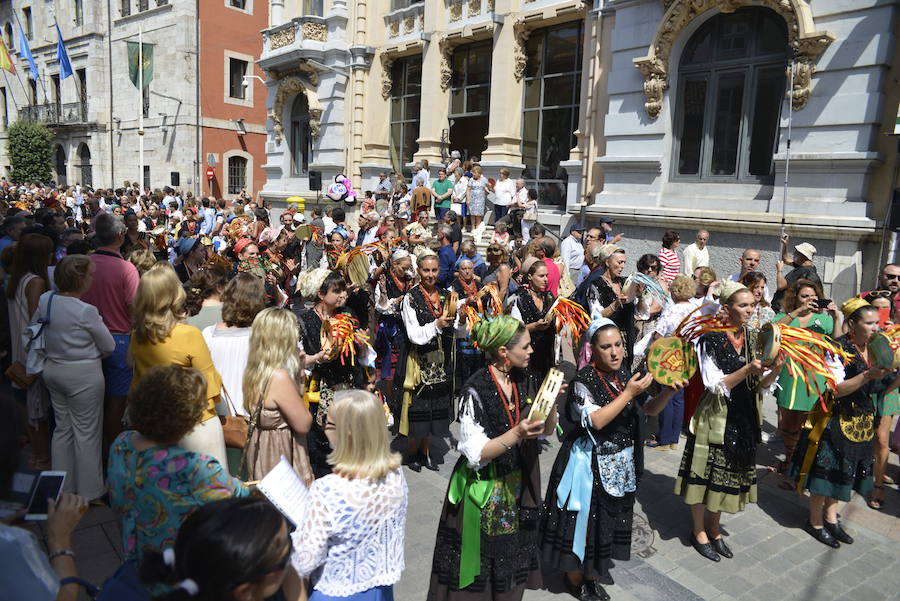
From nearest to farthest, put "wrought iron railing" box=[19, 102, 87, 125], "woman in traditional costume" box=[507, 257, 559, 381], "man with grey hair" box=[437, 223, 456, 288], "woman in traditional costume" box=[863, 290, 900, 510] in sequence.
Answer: "woman in traditional costume" box=[863, 290, 900, 510], "woman in traditional costume" box=[507, 257, 559, 381], "man with grey hair" box=[437, 223, 456, 288], "wrought iron railing" box=[19, 102, 87, 125]

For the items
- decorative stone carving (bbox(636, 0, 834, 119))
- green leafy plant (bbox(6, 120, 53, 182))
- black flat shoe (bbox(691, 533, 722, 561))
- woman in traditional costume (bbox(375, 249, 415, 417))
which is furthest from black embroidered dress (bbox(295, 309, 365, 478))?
green leafy plant (bbox(6, 120, 53, 182))

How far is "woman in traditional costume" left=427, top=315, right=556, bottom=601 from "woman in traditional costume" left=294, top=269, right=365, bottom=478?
153 cm

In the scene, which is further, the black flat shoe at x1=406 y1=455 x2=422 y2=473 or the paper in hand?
the black flat shoe at x1=406 y1=455 x2=422 y2=473

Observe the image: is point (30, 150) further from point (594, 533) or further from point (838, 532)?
point (838, 532)

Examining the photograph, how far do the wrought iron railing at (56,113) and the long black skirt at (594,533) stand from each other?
39333mm

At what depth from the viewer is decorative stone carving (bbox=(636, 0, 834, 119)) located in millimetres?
9242

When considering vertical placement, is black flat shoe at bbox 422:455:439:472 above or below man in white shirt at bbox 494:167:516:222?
below

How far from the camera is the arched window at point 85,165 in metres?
35.6

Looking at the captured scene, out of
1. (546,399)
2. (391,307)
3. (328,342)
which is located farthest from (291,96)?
(546,399)

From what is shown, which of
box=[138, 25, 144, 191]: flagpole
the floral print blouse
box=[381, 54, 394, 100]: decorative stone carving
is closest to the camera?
the floral print blouse

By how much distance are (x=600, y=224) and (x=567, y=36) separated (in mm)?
5607

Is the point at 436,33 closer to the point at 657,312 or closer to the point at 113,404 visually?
the point at 657,312

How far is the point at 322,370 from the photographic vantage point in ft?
15.3

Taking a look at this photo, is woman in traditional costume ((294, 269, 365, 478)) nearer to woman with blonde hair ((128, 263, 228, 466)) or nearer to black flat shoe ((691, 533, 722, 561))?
woman with blonde hair ((128, 263, 228, 466))
